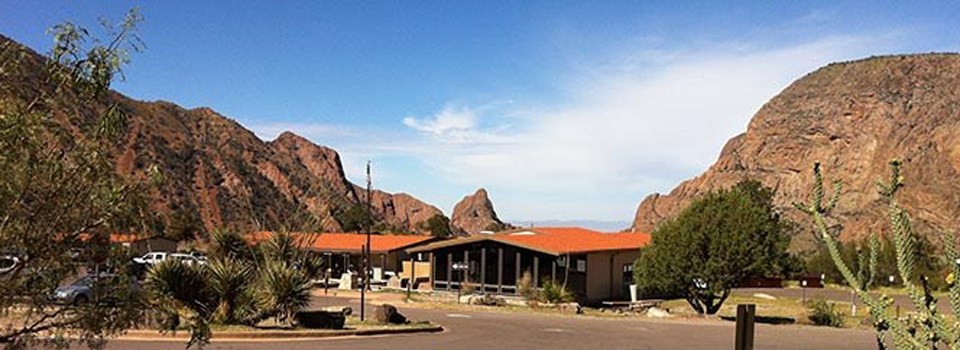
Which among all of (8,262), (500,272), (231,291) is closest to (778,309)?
(500,272)

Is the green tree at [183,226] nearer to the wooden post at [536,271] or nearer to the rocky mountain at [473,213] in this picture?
the wooden post at [536,271]

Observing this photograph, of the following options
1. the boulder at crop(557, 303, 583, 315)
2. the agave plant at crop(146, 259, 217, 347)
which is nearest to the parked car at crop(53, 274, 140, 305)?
the agave plant at crop(146, 259, 217, 347)

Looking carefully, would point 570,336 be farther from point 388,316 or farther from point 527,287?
point 527,287

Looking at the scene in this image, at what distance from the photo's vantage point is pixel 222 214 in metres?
84.8

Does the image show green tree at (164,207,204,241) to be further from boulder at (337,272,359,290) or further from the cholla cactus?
the cholla cactus

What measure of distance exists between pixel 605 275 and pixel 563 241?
282 centimetres

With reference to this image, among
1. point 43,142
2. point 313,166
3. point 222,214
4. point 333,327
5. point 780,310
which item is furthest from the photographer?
point 313,166

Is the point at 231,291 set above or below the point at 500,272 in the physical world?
above

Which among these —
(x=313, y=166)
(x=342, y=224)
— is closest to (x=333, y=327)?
(x=342, y=224)

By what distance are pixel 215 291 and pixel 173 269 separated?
1428mm

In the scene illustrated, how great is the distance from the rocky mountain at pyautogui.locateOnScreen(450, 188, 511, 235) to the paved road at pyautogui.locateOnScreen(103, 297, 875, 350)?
14624 cm

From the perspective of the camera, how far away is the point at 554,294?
39.9m

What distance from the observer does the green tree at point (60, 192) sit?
246 inches

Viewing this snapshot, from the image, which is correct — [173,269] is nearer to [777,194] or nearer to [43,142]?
[43,142]
